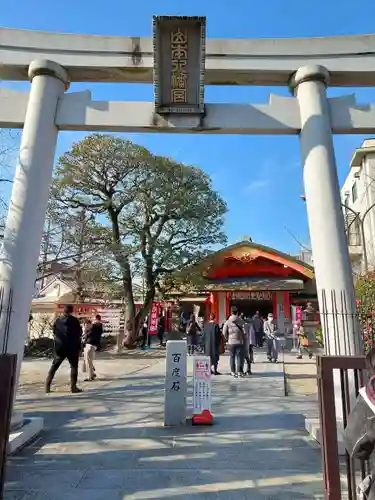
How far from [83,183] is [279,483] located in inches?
597

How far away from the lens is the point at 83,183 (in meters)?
16.9

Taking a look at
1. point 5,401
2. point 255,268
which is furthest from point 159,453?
point 255,268

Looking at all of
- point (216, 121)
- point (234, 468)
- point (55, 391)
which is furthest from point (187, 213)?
point (234, 468)

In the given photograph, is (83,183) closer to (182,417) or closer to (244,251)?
(244,251)

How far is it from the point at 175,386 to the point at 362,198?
21.1 meters

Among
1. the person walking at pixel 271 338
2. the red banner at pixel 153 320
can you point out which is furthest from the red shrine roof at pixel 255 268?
the person walking at pixel 271 338

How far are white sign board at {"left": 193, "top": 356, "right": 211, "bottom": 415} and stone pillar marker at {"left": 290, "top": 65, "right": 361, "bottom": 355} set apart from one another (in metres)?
2.00

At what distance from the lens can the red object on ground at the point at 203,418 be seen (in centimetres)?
569

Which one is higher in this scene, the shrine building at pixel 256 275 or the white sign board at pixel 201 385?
the shrine building at pixel 256 275

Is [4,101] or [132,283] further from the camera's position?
[132,283]

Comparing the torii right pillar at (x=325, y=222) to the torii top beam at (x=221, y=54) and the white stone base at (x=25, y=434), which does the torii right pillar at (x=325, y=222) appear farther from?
the white stone base at (x=25, y=434)

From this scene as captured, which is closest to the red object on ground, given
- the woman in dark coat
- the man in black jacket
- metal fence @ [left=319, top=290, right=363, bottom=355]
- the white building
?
metal fence @ [left=319, top=290, right=363, bottom=355]

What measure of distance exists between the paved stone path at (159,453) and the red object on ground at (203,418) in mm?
153

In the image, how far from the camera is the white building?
2152 cm
